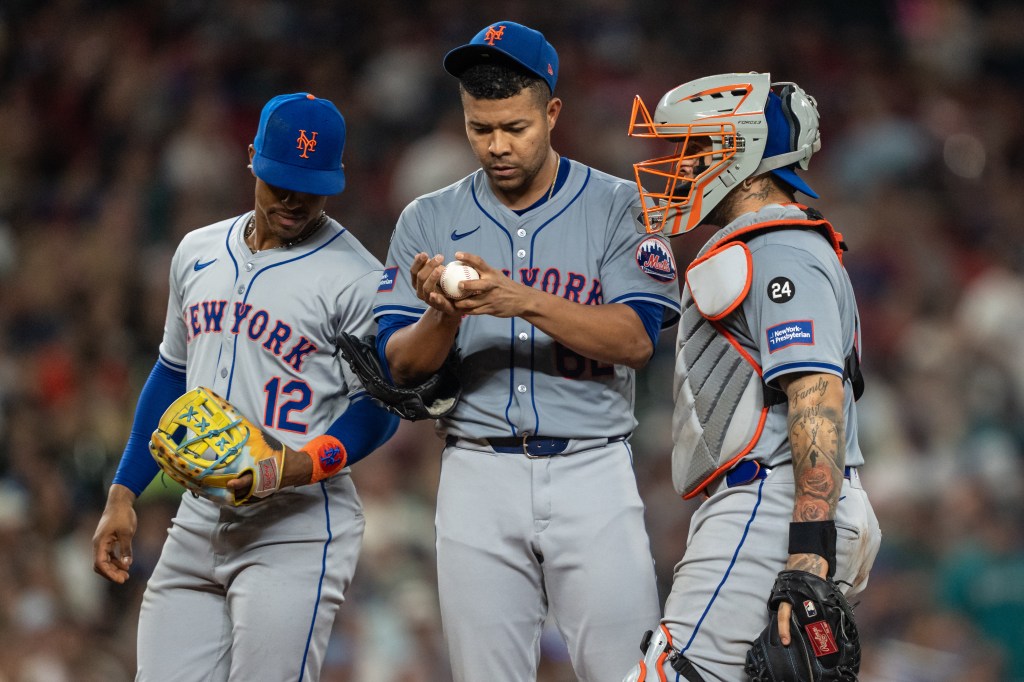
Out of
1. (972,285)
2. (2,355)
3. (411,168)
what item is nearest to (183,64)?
(411,168)

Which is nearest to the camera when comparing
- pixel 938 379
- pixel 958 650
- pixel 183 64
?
pixel 958 650

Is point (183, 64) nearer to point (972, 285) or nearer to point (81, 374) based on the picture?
point (81, 374)

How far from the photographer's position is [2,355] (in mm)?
7871

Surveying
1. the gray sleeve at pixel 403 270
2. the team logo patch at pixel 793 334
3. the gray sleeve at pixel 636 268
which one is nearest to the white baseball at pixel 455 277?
the gray sleeve at pixel 403 270

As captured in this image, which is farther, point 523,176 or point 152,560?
point 152,560

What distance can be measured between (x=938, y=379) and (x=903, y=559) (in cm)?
117

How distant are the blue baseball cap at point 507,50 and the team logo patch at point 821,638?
5.17 feet

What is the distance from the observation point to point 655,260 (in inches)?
141

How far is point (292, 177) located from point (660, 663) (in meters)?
1.59

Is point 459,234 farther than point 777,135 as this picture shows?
Yes

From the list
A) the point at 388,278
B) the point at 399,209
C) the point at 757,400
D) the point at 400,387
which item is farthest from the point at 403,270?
the point at 399,209

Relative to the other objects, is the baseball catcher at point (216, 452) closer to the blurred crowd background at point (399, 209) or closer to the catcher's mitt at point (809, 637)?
the catcher's mitt at point (809, 637)

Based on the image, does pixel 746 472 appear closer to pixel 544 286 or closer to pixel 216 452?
pixel 544 286

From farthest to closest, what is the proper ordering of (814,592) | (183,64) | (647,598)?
(183,64) < (647,598) < (814,592)
